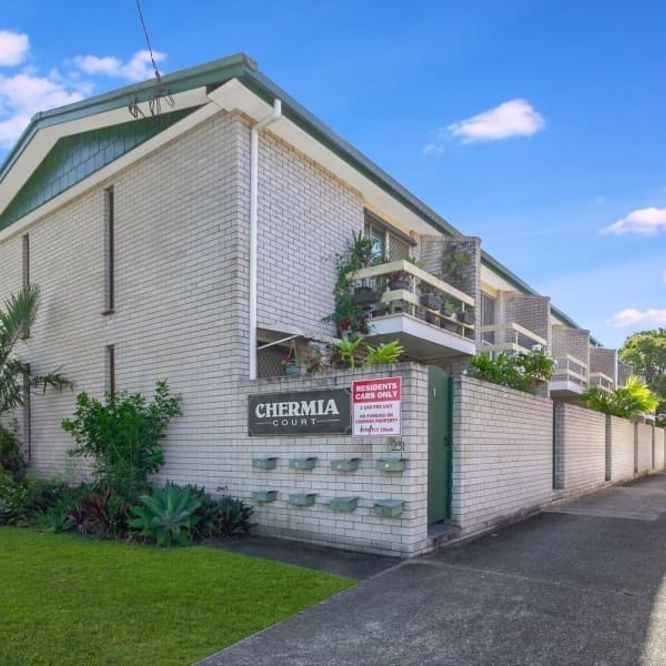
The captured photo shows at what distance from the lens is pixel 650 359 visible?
3350cm

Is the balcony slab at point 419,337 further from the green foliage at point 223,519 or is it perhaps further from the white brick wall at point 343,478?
the green foliage at point 223,519

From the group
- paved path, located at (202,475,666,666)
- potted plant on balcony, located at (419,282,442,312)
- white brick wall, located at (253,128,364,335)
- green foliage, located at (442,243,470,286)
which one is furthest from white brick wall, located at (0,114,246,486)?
green foliage, located at (442,243,470,286)

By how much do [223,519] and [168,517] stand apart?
0.72 metres

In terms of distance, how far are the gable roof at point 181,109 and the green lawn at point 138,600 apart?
6253 mm

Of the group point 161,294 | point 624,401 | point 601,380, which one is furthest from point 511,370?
point 601,380

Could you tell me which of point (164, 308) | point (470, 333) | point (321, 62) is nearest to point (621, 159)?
point (470, 333)

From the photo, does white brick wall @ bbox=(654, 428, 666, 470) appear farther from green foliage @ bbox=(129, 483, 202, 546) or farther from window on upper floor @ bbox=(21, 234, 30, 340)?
window on upper floor @ bbox=(21, 234, 30, 340)

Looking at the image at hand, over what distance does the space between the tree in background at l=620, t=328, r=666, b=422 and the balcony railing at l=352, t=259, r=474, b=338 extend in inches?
982

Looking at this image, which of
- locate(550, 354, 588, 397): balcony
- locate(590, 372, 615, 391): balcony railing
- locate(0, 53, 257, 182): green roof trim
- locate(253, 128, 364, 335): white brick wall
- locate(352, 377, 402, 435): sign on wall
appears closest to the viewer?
locate(352, 377, 402, 435): sign on wall

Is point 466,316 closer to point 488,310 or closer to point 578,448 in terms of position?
point 578,448

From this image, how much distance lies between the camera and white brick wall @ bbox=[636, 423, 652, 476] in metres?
18.9

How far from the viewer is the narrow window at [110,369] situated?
10826 millimetres

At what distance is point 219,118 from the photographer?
30.3ft

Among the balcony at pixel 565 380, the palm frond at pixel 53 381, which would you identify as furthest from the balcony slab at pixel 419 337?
the balcony at pixel 565 380
